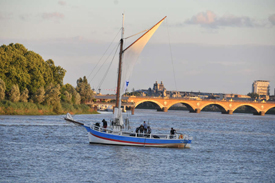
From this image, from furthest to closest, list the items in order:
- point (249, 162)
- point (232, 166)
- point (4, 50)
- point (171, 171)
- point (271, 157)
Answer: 1. point (4, 50)
2. point (271, 157)
3. point (249, 162)
4. point (232, 166)
5. point (171, 171)

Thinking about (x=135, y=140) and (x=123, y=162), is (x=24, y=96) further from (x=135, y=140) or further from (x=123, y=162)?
(x=123, y=162)

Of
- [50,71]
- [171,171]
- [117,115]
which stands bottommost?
[171,171]

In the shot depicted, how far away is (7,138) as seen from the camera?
182 ft

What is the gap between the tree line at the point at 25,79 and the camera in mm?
104688

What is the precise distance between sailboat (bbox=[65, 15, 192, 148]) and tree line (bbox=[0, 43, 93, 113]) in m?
51.9

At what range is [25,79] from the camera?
109000 mm

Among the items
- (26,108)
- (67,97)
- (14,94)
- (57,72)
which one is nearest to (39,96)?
(26,108)

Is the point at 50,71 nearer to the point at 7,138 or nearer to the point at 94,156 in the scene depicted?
the point at 7,138

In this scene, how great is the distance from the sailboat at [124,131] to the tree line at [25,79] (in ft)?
170

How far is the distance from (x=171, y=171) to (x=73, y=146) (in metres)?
16.0

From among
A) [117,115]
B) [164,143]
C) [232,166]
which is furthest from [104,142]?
[232,166]

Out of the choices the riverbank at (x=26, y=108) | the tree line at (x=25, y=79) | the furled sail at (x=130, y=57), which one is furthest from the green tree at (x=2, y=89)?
the furled sail at (x=130, y=57)

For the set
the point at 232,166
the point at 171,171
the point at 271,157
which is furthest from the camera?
the point at 271,157

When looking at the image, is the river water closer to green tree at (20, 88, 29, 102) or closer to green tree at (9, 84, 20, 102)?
green tree at (9, 84, 20, 102)
